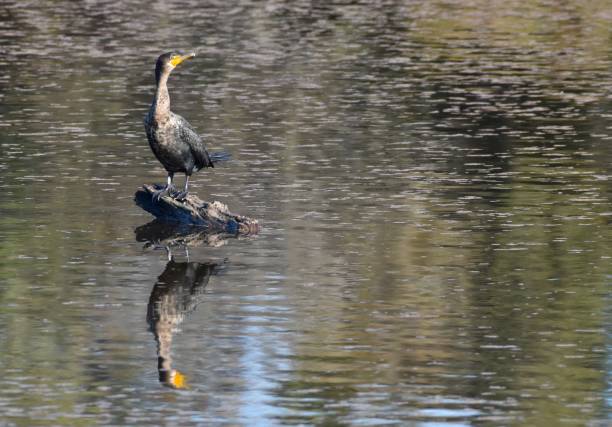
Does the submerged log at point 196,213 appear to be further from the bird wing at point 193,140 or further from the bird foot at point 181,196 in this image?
the bird wing at point 193,140

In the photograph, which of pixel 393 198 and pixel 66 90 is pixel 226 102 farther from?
pixel 393 198

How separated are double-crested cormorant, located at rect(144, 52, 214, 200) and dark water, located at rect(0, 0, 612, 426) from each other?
0.97 metres

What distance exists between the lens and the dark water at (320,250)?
50.4 ft

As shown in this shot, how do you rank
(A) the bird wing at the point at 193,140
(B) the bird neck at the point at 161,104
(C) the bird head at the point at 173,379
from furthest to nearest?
(A) the bird wing at the point at 193,140 → (B) the bird neck at the point at 161,104 → (C) the bird head at the point at 173,379

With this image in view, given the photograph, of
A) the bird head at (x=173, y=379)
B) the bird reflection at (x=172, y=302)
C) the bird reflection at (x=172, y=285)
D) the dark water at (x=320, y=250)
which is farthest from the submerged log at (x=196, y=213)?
the bird head at (x=173, y=379)

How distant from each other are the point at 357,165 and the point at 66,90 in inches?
481

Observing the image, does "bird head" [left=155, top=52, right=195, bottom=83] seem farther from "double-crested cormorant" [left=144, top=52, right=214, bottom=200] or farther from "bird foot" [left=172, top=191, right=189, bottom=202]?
"bird foot" [left=172, top=191, right=189, bottom=202]

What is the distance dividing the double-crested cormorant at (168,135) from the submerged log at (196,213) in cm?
13

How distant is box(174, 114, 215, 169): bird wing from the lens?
23406 mm

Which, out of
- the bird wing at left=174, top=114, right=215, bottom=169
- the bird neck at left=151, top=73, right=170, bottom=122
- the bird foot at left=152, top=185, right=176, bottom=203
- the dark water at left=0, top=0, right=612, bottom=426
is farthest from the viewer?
the bird foot at left=152, top=185, right=176, bottom=203

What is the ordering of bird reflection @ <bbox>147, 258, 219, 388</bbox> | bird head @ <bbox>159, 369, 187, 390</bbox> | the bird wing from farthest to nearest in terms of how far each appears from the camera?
the bird wing
bird reflection @ <bbox>147, 258, 219, 388</bbox>
bird head @ <bbox>159, 369, 187, 390</bbox>

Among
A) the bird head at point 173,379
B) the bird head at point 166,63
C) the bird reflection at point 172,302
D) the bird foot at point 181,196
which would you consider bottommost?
the bird foot at point 181,196

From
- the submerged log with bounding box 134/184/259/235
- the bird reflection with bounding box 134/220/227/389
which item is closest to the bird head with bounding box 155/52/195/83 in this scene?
the submerged log with bounding box 134/184/259/235

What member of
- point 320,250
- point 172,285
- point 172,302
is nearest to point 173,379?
point 172,302
